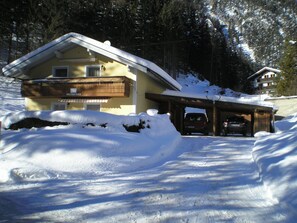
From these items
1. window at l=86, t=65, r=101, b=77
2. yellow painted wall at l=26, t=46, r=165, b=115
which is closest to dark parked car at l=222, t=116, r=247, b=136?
yellow painted wall at l=26, t=46, r=165, b=115

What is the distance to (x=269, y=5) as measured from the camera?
5802 inches

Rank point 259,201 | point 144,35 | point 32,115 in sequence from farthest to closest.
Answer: point 144,35
point 32,115
point 259,201

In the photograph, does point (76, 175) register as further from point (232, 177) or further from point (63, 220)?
point (232, 177)

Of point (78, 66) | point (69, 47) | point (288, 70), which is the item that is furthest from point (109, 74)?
point (288, 70)

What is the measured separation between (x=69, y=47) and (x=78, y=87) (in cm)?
306

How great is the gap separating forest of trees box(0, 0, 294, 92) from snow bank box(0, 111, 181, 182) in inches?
987

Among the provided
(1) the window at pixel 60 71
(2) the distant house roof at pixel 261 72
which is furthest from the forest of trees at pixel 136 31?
(1) the window at pixel 60 71

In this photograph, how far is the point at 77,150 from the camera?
868cm

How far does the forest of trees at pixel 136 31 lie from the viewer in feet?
120

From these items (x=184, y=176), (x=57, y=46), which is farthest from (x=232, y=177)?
(x=57, y=46)

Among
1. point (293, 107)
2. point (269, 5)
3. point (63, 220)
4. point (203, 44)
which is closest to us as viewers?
point (63, 220)

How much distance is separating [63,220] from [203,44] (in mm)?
70749

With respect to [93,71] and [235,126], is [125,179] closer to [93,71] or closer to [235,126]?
[93,71]

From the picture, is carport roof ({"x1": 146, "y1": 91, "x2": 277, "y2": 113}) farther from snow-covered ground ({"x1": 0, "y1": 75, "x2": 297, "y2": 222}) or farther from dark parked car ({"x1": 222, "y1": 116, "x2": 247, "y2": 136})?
snow-covered ground ({"x1": 0, "y1": 75, "x2": 297, "y2": 222})
